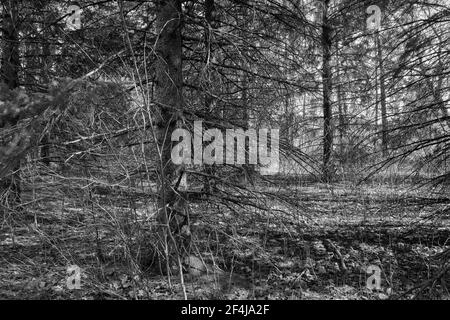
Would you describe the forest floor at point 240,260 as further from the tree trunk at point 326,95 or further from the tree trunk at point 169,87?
the tree trunk at point 326,95

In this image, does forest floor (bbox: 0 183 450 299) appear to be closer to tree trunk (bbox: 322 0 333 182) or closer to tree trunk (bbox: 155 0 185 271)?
tree trunk (bbox: 155 0 185 271)

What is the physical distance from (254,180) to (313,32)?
2250 millimetres

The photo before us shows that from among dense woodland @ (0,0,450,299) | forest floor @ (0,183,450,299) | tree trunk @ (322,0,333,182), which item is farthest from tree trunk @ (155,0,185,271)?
tree trunk @ (322,0,333,182)

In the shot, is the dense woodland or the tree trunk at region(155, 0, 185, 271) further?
the tree trunk at region(155, 0, 185, 271)

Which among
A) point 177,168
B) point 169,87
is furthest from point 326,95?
point 177,168

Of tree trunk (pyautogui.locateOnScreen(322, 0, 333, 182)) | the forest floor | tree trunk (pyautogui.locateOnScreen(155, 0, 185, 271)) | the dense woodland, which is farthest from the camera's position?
tree trunk (pyautogui.locateOnScreen(322, 0, 333, 182))

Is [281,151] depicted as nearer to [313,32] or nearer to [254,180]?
[254,180]

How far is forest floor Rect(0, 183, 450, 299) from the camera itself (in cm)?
414

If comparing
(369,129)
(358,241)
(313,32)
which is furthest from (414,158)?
(313,32)

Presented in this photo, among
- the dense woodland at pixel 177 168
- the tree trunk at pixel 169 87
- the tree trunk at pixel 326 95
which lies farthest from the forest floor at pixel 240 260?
the tree trunk at pixel 326 95

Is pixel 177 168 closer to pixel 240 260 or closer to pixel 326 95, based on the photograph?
pixel 240 260

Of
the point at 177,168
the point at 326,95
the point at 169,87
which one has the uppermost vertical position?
the point at 326,95

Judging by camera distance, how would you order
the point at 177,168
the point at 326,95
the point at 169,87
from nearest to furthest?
the point at 177,168
the point at 169,87
the point at 326,95

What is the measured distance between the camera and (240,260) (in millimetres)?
5727
